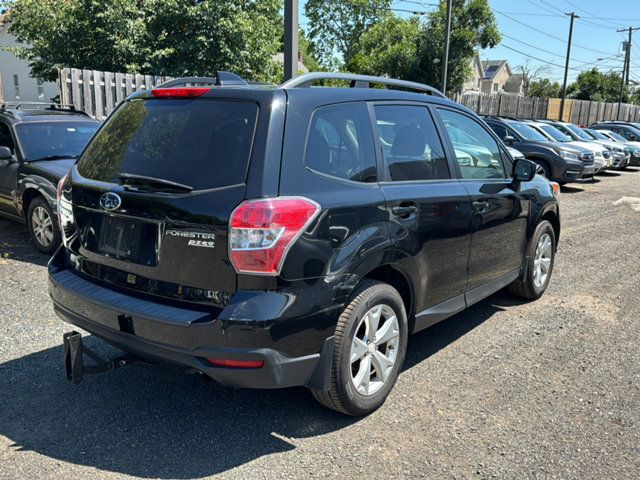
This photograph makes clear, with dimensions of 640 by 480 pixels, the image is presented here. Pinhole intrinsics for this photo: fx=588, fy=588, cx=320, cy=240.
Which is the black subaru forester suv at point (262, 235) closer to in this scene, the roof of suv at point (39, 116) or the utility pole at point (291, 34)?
the utility pole at point (291, 34)

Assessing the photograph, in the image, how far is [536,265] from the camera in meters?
5.56

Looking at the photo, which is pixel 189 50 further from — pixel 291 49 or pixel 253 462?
pixel 253 462

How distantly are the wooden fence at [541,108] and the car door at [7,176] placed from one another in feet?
72.2

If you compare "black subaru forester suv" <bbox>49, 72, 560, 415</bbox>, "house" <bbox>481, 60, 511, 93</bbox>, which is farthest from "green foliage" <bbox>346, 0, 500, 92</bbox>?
"house" <bbox>481, 60, 511, 93</bbox>

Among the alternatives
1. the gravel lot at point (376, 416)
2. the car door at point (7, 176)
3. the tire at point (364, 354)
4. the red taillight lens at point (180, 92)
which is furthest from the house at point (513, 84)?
the red taillight lens at point (180, 92)

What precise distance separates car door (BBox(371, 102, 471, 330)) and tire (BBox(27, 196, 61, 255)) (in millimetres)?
4372

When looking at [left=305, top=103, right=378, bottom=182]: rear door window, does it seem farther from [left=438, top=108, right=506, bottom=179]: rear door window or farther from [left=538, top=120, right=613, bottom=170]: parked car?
[left=538, top=120, right=613, bottom=170]: parked car

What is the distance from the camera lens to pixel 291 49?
8.23 meters

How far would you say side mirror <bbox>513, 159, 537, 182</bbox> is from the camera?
489 centimetres

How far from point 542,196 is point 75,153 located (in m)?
5.57

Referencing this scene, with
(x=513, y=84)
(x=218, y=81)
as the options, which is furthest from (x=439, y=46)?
(x=513, y=84)

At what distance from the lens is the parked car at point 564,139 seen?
15895 millimetres

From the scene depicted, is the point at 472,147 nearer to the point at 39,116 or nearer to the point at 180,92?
the point at 180,92

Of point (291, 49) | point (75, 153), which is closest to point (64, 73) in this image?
point (75, 153)
